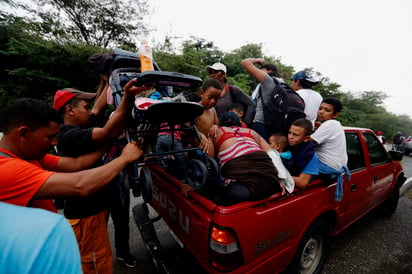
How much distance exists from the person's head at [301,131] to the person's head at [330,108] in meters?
0.74

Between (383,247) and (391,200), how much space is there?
4.24ft

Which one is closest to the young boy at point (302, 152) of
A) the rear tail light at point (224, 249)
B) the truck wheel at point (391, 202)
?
the rear tail light at point (224, 249)

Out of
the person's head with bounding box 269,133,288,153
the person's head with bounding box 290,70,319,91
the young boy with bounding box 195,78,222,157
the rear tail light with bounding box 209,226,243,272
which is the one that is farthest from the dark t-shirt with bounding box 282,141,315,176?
the person's head with bounding box 290,70,319,91

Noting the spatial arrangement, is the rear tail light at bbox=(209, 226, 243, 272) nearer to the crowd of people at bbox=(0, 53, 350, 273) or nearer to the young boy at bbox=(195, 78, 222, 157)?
the crowd of people at bbox=(0, 53, 350, 273)

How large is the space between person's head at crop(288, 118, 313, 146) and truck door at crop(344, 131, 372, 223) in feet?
2.79

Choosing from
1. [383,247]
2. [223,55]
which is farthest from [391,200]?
[223,55]

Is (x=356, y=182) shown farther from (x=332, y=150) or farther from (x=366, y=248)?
(x=366, y=248)

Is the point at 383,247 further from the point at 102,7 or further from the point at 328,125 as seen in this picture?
the point at 102,7

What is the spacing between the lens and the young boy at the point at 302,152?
1987 mm

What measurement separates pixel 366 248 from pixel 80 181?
12.5 ft

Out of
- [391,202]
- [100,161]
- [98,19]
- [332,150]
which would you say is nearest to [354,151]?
[332,150]

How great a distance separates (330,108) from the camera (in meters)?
2.65

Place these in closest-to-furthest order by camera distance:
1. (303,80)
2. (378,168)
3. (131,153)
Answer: (131,153) → (378,168) → (303,80)

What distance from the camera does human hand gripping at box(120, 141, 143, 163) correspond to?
4.08 feet
